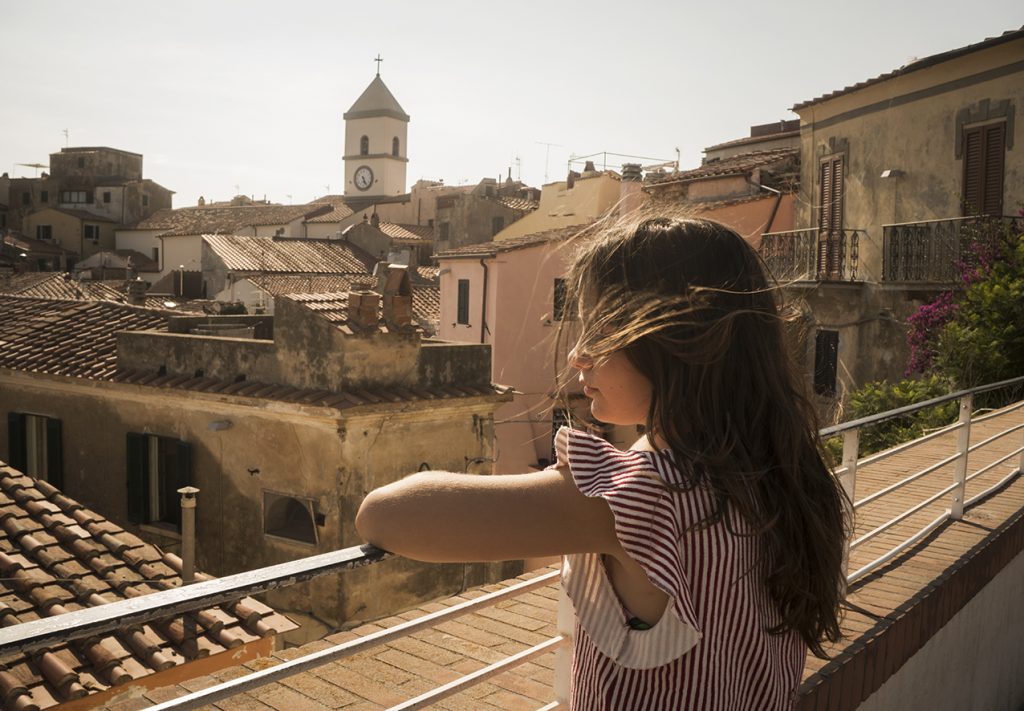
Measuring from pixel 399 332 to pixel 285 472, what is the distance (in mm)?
2347

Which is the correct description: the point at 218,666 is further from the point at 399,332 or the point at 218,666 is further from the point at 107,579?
the point at 399,332

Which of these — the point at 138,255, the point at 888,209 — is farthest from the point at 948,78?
the point at 138,255

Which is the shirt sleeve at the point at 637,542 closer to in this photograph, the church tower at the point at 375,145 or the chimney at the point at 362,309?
the chimney at the point at 362,309

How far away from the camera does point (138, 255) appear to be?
55719 millimetres

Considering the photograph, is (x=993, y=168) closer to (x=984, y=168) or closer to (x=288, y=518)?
(x=984, y=168)

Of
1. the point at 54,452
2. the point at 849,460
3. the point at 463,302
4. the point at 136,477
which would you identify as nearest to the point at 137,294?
the point at 463,302

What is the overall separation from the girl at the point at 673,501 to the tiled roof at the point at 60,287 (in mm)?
31505

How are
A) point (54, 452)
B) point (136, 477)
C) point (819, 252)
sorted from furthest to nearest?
point (819, 252) → point (54, 452) → point (136, 477)

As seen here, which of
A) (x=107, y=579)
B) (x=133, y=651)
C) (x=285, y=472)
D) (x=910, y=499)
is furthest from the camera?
(x=285, y=472)

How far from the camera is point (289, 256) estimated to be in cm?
3966

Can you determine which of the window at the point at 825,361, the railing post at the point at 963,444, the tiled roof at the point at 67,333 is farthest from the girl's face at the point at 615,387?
the window at the point at 825,361

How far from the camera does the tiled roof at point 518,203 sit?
124ft

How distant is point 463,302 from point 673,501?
83.9 ft

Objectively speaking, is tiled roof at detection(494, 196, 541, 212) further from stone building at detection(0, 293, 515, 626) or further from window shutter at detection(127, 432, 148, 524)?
window shutter at detection(127, 432, 148, 524)
